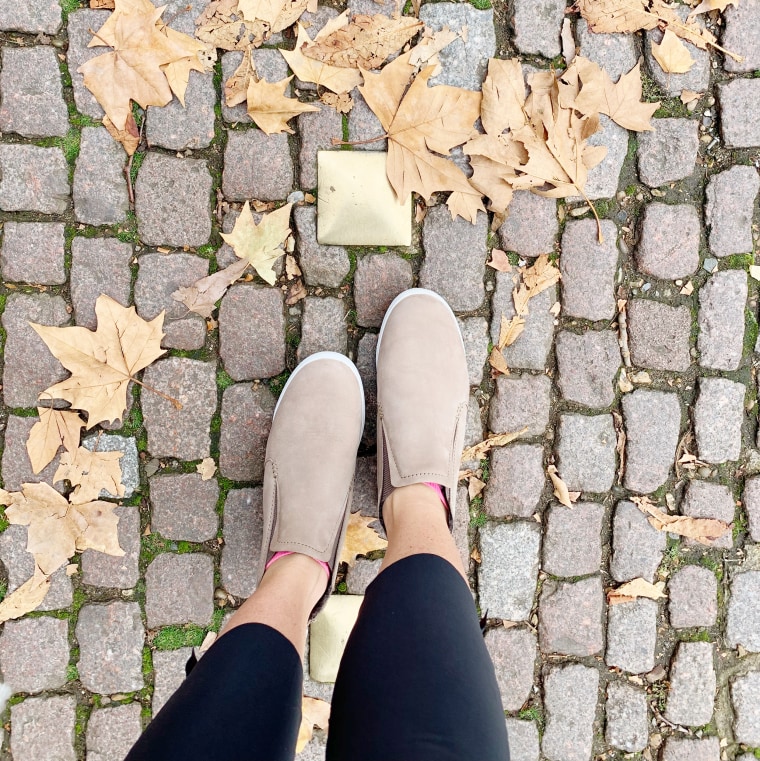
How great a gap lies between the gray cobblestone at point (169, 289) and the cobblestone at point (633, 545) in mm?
1447

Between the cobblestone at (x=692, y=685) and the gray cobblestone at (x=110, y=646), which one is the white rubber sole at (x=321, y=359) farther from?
the cobblestone at (x=692, y=685)

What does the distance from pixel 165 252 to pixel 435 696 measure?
137 cm

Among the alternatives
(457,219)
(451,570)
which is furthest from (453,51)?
(451,570)

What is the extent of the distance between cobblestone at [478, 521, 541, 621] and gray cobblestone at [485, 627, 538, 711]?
0.18ft

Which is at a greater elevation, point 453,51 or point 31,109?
point 453,51

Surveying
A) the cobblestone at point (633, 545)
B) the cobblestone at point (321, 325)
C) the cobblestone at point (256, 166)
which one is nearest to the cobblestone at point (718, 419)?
the cobblestone at point (633, 545)

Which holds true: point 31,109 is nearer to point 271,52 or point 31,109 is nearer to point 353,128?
point 271,52

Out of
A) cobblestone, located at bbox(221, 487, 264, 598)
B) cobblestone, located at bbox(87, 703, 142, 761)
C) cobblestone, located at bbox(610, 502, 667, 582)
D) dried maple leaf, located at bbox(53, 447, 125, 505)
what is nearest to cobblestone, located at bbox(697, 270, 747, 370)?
cobblestone, located at bbox(610, 502, 667, 582)

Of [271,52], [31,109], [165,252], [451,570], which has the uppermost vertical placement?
[271,52]

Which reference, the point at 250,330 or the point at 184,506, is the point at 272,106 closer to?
the point at 250,330

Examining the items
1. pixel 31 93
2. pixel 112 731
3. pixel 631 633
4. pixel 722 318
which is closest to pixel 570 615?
pixel 631 633

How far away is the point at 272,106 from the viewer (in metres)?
1.72

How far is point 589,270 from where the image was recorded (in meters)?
1.83

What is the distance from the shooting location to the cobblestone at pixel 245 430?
180 centimetres
